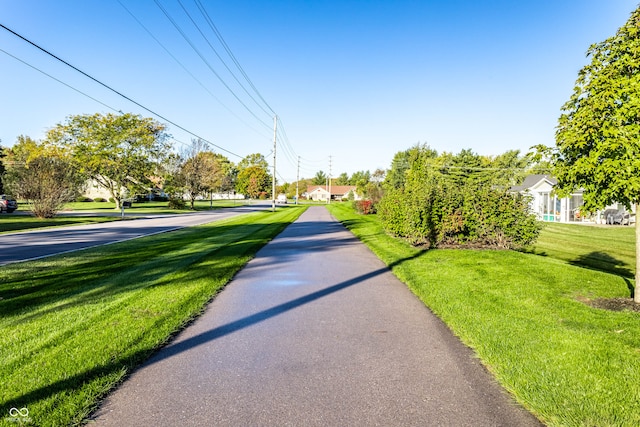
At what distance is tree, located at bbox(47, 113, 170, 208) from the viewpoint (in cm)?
4175

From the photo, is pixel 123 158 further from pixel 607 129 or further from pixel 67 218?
pixel 607 129

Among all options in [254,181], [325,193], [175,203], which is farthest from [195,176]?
[325,193]

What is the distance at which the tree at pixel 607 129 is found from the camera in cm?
533

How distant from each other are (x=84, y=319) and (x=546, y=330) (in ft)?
19.4

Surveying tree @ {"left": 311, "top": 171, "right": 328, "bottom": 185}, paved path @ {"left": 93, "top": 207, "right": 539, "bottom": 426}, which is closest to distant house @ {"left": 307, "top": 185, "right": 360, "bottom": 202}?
tree @ {"left": 311, "top": 171, "right": 328, "bottom": 185}

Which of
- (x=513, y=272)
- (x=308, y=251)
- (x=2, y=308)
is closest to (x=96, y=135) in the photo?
(x=308, y=251)

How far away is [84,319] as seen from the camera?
513 centimetres

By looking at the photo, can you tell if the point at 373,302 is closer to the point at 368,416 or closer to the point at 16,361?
the point at 368,416

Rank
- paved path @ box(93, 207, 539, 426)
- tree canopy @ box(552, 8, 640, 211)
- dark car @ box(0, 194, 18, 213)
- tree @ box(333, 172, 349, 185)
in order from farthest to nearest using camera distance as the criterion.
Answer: tree @ box(333, 172, 349, 185) → dark car @ box(0, 194, 18, 213) → tree canopy @ box(552, 8, 640, 211) → paved path @ box(93, 207, 539, 426)

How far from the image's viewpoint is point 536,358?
12.9ft

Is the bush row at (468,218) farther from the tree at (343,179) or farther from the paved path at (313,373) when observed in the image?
the tree at (343,179)

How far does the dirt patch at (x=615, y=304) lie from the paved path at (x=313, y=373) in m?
2.65

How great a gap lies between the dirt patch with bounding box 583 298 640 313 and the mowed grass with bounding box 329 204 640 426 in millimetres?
188

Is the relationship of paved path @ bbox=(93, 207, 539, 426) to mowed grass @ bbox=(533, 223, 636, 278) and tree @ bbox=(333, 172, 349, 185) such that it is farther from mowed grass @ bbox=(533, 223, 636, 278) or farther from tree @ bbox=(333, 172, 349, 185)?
tree @ bbox=(333, 172, 349, 185)
